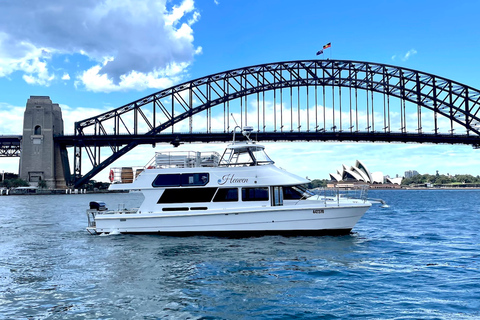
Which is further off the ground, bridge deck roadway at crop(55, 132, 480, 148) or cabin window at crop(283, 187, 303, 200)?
bridge deck roadway at crop(55, 132, 480, 148)

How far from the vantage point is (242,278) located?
36.6 feet

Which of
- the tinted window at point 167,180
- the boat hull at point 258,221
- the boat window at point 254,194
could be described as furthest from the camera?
the tinted window at point 167,180

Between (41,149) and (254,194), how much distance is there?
83.6 metres

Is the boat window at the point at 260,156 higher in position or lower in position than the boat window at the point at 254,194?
higher

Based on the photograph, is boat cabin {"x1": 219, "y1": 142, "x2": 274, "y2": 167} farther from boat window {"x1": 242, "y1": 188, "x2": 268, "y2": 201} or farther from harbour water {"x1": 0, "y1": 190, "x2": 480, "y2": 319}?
harbour water {"x1": 0, "y1": 190, "x2": 480, "y2": 319}

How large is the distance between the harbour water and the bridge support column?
258 feet

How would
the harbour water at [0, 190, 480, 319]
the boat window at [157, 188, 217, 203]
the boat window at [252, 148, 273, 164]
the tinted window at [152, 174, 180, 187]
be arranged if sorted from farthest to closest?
1. the boat window at [252, 148, 273, 164]
2. the tinted window at [152, 174, 180, 187]
3. the boat window at [157, 188, 217, 203]
4. the harbour water at [0, 190, 480, 319]

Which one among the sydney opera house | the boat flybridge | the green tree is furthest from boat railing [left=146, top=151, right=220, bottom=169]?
the sydney opera house

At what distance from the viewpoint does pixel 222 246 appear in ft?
51.9

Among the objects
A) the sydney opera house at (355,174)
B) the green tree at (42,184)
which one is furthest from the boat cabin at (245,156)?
the sydney opera house at (355,174)

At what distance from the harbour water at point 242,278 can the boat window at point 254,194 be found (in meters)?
1.84

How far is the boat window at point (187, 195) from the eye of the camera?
18438 mm

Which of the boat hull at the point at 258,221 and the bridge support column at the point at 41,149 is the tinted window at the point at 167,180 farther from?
the bridge support column at the point at 41,149

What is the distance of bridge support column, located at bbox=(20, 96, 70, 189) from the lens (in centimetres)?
8931
